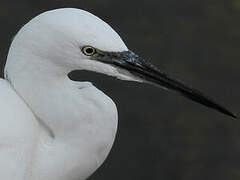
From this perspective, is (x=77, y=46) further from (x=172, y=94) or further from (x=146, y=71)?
(x=172, y=94)

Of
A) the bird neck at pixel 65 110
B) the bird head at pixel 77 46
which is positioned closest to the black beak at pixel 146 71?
the bird head at pixel 77 46

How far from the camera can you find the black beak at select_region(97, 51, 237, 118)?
6.32 ft

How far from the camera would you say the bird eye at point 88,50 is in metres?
1.89

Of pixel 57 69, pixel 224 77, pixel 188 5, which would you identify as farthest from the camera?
pixel 188 5

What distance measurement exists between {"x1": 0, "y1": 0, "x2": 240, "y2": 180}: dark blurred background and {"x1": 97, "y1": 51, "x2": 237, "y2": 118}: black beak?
1.20 metres

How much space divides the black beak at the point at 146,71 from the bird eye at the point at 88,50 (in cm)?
2

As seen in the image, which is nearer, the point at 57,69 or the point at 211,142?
the point at 57,69

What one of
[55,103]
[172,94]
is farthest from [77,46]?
[172,94]

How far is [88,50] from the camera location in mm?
1898

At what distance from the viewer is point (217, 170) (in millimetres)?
3285

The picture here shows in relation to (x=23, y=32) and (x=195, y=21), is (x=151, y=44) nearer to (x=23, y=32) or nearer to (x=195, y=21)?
(x=195, y=21)

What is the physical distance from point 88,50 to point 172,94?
1595 millimetres

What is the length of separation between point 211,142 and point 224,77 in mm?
394

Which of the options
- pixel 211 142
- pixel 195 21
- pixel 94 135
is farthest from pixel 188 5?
pixel 94 135
